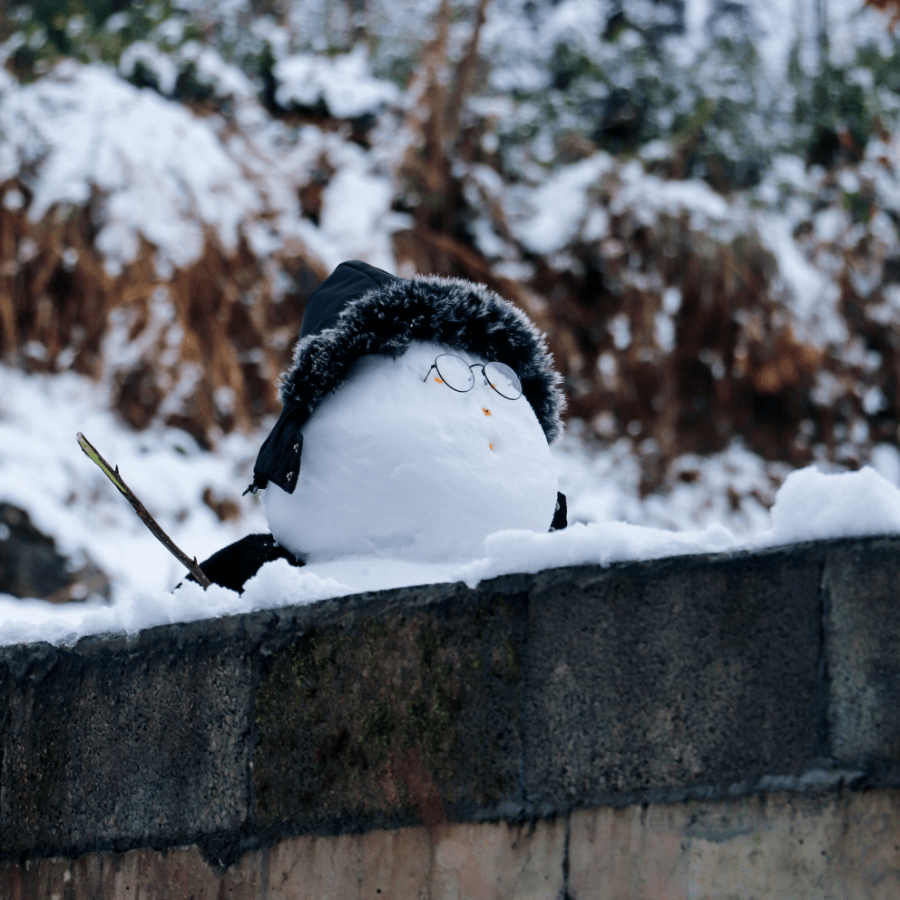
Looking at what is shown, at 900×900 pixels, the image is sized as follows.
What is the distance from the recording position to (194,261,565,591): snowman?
2.34 metres

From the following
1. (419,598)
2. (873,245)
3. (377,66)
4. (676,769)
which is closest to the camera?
(676,769)

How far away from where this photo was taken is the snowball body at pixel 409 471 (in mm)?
2332

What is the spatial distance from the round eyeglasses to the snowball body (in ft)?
0.06

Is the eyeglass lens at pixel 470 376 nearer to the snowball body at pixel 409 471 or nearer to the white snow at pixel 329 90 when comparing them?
the snowball body at pixel 409 471

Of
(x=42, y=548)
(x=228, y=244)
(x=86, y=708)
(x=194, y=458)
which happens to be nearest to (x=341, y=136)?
(x=228, y=244)

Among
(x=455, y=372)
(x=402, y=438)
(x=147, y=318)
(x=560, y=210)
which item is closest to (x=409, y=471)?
(x=402, y=438)

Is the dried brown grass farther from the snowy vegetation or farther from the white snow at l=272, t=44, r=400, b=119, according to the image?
the white snow at l=272, t=44, r=400, b=119

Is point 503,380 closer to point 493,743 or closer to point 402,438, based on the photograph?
point 402,438

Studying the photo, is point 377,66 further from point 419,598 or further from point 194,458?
point 419,598

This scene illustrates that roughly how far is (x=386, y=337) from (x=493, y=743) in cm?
102

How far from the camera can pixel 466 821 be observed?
5.64 ft

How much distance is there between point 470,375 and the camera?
2.51 meters

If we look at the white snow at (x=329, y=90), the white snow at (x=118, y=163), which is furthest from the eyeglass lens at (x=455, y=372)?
the white snow at (x=329, y=90)

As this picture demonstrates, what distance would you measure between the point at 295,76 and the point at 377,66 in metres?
0.75
